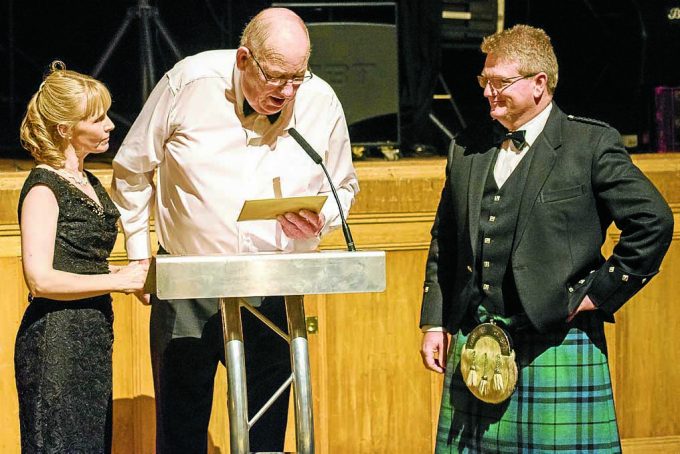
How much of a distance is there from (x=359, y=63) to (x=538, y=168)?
186 centimetres

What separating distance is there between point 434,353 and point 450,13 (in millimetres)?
2347

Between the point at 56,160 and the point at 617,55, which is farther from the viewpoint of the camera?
the point at 617,55

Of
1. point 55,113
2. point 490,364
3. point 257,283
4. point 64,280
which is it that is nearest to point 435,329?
point 490,364

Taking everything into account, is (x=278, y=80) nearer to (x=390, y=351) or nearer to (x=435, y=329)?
(x=435, y=329)

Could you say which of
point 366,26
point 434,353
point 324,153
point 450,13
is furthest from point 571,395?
point 450,13

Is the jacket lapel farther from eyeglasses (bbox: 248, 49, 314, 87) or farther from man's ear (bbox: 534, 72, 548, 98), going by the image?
eyeglasses (bbox: 248, 49, 314, 87)

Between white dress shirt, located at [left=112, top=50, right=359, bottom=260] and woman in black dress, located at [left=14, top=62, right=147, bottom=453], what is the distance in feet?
0.45

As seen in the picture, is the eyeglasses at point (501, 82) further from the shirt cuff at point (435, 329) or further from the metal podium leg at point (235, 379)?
the metal podium leg at point (235, 379)

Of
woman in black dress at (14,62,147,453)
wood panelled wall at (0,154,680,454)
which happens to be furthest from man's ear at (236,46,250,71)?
wood panelled wall at (0,154,680,454)

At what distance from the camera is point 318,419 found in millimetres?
4777

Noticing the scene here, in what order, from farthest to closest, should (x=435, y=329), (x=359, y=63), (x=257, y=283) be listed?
(x=359, y=63) < (x=435, y=329) < (x=257, y=283)

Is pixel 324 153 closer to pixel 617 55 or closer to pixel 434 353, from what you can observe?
pixel 434 353

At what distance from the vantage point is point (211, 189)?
3600mm

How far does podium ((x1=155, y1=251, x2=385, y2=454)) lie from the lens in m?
2.95
